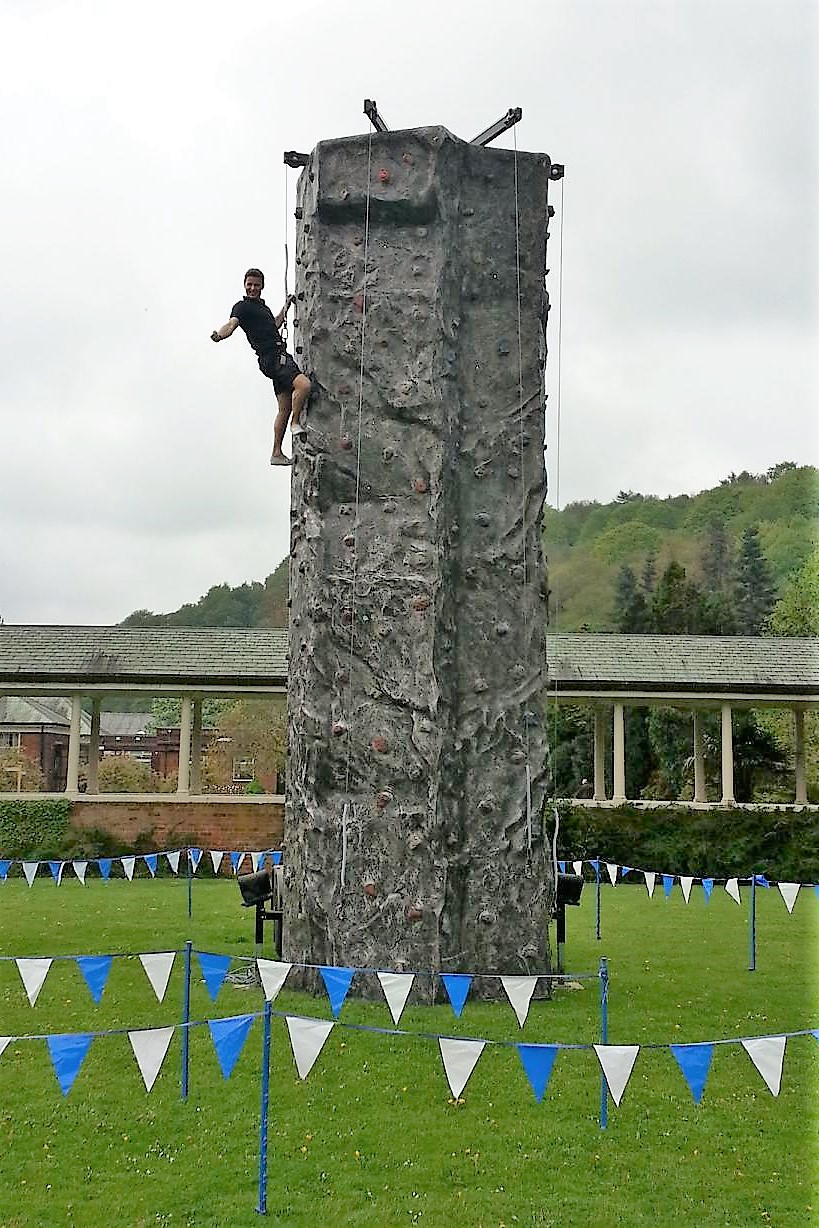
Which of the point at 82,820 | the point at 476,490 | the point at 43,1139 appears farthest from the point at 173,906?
the point at 43,1139

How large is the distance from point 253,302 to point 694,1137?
759 centimetres

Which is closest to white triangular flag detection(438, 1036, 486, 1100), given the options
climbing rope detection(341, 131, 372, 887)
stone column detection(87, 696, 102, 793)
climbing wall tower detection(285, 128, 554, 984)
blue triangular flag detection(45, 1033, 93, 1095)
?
blue triangular flag detection(45, 1033, 93, 1095)

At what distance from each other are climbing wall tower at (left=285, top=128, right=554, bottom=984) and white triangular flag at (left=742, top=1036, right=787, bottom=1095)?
464 centimetres

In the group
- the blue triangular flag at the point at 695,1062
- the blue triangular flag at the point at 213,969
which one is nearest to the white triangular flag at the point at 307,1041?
the blue triangular flag at the point at 213,969

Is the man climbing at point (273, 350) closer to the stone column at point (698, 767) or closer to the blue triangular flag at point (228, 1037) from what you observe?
the blue triangular flag at point (228, 1037)

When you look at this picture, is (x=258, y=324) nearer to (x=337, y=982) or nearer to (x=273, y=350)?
(x=273, y=350)

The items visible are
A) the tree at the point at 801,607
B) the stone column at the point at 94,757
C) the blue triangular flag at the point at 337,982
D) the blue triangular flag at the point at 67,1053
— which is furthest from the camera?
the tree at the point at 801,607

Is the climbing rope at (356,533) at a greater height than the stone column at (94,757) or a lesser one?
greater

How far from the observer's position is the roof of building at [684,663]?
78.5ft

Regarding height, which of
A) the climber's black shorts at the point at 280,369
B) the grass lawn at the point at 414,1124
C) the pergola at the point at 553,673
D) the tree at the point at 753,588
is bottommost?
the grass lawn at the point at 414,1124

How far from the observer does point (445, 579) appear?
35.3 ft

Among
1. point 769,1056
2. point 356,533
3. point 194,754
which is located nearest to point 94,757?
point 194,754

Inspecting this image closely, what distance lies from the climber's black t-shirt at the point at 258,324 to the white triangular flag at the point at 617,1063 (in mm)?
7131

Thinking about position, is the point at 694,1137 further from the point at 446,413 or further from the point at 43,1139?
the point at 446,413
